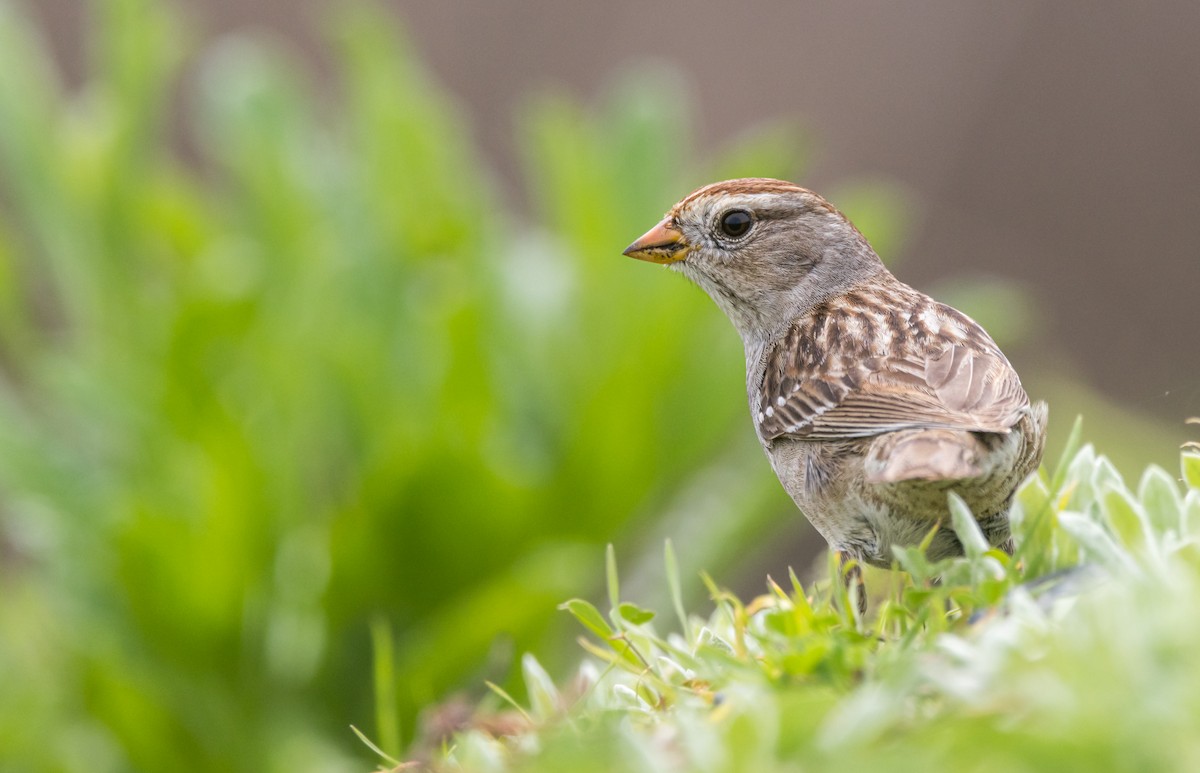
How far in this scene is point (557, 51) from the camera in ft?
34.5

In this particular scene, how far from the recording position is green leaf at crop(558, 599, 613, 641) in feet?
6.10

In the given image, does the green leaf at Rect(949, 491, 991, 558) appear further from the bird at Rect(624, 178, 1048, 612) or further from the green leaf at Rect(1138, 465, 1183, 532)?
the green leaf at Rect(1138, 465, 1183, 532)

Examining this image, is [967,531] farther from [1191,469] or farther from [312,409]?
[312,409]

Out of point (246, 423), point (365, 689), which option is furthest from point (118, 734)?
point (246, 423)

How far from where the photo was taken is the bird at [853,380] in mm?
2352

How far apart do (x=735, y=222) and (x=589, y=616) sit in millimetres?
1460

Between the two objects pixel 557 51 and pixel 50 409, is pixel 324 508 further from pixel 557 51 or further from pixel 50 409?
pixel 557 51

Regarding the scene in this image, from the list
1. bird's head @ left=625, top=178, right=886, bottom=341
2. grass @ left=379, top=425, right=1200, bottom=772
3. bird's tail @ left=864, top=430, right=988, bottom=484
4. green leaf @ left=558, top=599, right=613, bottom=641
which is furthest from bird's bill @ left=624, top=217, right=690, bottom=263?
green leaf @ left=558, top=599, right=613, bottom=641

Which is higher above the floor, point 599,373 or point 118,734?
point 599,373

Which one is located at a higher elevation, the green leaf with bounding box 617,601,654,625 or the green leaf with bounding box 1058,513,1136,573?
the green leaf with bounding box 1058,513,1136,573

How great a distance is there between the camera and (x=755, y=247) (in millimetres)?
3168

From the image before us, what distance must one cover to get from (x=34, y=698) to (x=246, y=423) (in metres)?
1.22

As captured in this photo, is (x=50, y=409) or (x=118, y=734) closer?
(x=118, y=734)

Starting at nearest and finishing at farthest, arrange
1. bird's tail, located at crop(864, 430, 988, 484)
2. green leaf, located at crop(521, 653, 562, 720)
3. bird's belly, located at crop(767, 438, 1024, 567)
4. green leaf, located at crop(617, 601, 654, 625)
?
green leaf, located at crop(617, 601, 654, 625) → green leaf, located at crop(521, 653, 562, 720) → bird's tail, located at crop(864, 430, 988, 484) → bird's belly, located at crop(767, 438, 1024, 567)
